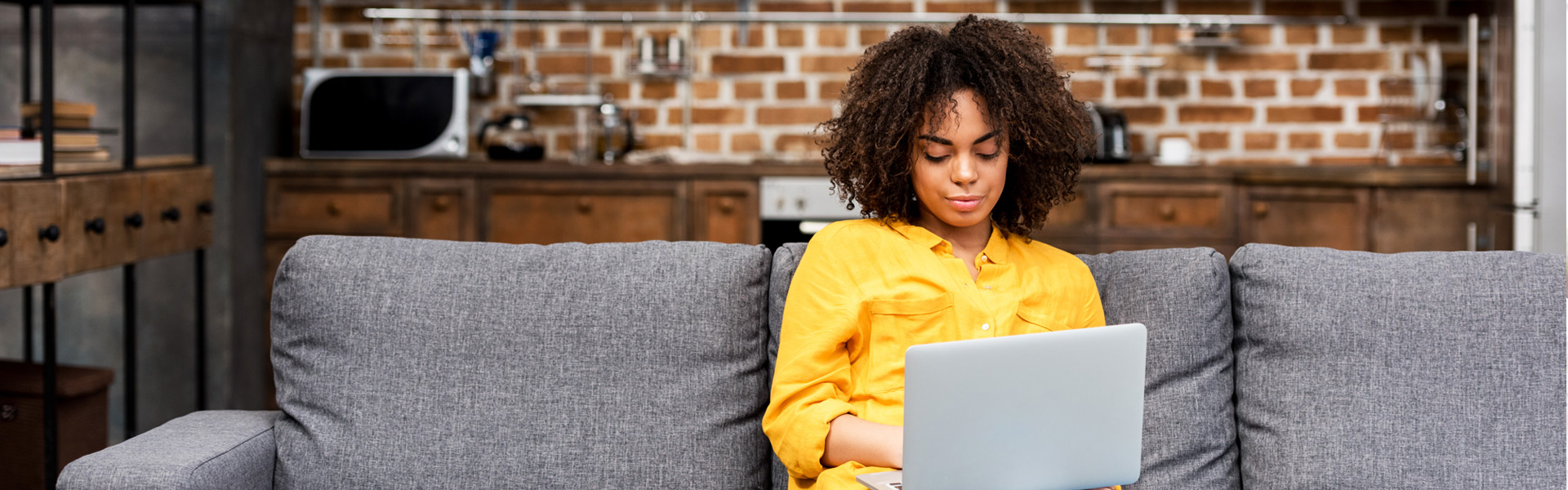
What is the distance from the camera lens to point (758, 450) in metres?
1.45

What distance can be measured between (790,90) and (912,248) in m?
2.74

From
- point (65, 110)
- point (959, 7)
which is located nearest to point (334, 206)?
point (65, 110)

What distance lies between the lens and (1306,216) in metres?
3.21

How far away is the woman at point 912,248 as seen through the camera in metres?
1.18

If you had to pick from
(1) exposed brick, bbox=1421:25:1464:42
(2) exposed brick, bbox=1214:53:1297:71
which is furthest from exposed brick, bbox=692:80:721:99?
(1) exposed brick, bbox=1421:25:1464:42

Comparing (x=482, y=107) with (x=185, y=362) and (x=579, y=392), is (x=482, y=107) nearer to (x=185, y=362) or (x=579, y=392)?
(x=185, y=362)

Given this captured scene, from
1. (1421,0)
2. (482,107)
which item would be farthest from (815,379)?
(1421,0)

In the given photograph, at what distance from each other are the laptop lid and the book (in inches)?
85.9

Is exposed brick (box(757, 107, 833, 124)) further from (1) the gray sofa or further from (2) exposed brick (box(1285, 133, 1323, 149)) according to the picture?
(1) the gray sofa

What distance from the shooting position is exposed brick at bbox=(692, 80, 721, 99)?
12.9 feet

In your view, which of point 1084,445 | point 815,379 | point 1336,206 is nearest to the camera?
point 1084,445

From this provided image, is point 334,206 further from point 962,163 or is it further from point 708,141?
point 962,163

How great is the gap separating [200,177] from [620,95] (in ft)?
5.10

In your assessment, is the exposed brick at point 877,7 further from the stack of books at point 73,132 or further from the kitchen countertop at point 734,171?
the stack of books at point 73,132
